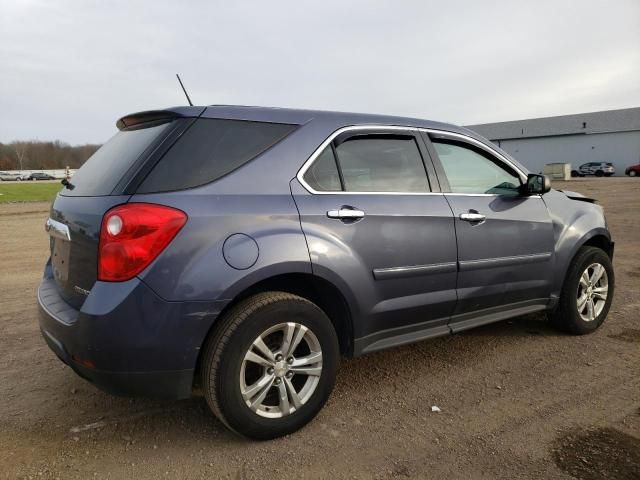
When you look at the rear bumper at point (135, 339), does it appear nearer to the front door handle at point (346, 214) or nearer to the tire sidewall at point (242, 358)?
the tire sidewall at point (242, 358)

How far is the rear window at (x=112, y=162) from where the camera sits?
8.38 ft

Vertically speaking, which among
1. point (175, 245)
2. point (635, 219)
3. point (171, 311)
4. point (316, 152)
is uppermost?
point (316, 152)

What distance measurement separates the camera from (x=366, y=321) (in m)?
2.94

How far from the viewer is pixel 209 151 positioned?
258 centimetres

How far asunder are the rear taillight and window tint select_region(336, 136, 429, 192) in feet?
3.65

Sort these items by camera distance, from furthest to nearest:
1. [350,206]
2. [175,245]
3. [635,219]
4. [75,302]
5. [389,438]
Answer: [635,219]
[350,206]
[389,438]
[75,302]
[175,245]

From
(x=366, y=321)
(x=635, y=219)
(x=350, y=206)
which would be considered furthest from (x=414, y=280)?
(x=635, y=219)

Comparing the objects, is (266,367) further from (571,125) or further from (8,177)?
(8,177)

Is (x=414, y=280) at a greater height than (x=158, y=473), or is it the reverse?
(x=414, y=280)

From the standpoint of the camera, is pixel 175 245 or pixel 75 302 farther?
pixel 75 302

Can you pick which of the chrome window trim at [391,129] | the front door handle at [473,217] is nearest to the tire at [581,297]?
the chrome window trim at [391,129]

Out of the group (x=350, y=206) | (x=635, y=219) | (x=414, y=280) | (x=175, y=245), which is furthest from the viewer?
(x=635, y=219)

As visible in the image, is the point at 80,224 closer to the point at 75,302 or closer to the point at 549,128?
the point at 75,302

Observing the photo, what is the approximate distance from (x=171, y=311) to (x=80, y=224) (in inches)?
27.2
